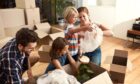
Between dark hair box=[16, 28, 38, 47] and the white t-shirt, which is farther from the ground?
dark hair box=[16, 28, 38, 47]

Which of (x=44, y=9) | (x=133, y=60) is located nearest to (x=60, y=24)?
(x=44, y=9)

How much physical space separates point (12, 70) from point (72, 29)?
723mm

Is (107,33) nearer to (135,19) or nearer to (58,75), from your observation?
(58,75)

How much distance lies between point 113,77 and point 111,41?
1.99 meters

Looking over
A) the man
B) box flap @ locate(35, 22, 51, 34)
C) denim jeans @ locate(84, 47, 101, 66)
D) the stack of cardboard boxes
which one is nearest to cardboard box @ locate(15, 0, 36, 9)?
the stack of cardboard boxes

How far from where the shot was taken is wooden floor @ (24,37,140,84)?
2404 mm

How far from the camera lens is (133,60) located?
2.86 metres

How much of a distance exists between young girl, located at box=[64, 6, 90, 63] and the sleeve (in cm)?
66

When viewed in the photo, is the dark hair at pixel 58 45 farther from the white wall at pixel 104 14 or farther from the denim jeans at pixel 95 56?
the white wall at pixel 104 14

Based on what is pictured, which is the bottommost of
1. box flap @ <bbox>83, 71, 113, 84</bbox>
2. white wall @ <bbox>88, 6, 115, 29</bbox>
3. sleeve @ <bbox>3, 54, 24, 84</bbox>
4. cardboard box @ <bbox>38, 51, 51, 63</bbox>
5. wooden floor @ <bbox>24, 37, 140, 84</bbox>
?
wooden floor @ <bbox>24, 37, 140, 84</bbox>

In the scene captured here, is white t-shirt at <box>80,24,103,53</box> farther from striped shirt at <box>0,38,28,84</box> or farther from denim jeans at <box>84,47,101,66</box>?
striped shirt at <box>0,38,28,84</box>

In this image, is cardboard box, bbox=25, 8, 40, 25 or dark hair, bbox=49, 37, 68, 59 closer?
dark hair, bbox=49, 37, 68, 59

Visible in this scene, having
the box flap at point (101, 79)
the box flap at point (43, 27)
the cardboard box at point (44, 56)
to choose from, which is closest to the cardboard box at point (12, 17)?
the box flap at point (43, 27)

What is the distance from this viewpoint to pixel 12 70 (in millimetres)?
1234
